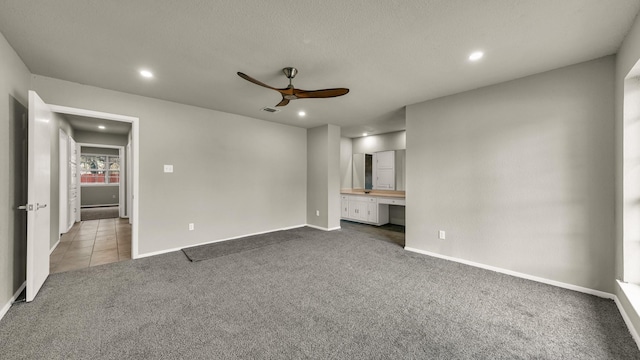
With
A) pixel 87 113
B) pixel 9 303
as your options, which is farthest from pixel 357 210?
pixel 9 303

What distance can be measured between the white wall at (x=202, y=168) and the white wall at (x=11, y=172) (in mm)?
715

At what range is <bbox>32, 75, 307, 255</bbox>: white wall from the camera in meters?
3.65

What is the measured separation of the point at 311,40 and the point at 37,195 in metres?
3.14

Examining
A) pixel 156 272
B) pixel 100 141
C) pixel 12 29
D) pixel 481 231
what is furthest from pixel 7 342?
pixel 100 141

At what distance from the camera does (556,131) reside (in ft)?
9.14

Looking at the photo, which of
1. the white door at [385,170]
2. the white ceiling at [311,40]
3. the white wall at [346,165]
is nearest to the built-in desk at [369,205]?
the white door at [385,170]

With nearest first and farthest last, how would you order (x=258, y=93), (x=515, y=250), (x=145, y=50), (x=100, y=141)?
(x=145, y=50) → (x=515, y=250) → (x=258, y=93) → (x=100, y=141)

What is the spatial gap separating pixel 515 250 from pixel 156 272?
4.52 meters

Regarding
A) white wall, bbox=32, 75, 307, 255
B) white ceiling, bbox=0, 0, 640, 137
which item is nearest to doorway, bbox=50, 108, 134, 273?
Result: white wall, bbox=32, 75, 307, 255

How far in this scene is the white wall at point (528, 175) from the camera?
8.43ft

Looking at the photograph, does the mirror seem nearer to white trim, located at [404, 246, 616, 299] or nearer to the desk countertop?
the desk countertop

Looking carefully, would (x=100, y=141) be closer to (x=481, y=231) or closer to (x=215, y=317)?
(x=215, y=317)

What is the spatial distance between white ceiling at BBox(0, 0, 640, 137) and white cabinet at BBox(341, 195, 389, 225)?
3.32 meters

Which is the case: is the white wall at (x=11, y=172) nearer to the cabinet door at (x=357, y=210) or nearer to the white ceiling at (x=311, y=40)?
the white ceiling at (x=311, y=40)
